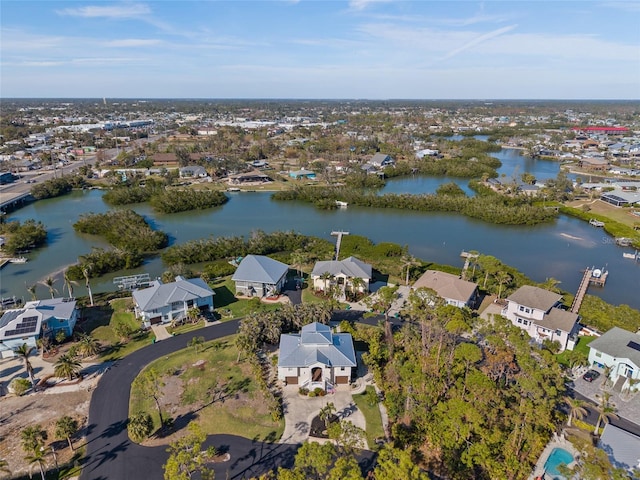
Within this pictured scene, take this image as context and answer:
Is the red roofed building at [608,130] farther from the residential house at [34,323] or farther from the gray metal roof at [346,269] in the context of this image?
the residential house at [34,323]

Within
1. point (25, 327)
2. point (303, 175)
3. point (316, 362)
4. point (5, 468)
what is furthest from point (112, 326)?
point (303, 175)

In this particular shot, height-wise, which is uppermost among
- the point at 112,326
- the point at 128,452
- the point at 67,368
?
the point at 67,368

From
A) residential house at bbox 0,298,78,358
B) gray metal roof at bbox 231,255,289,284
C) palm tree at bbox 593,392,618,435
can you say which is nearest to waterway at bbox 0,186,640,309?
residential house at bbox 0,298,78,358

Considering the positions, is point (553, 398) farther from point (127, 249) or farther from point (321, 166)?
point (321, 166)

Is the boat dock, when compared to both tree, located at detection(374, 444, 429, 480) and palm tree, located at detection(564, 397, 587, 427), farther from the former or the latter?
tree, located at detection(374, 444, 429, 480)

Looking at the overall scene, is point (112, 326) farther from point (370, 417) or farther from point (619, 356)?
point (619, 356)

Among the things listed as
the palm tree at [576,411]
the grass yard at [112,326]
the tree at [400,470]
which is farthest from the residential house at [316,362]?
the palm tree at [576,411]
